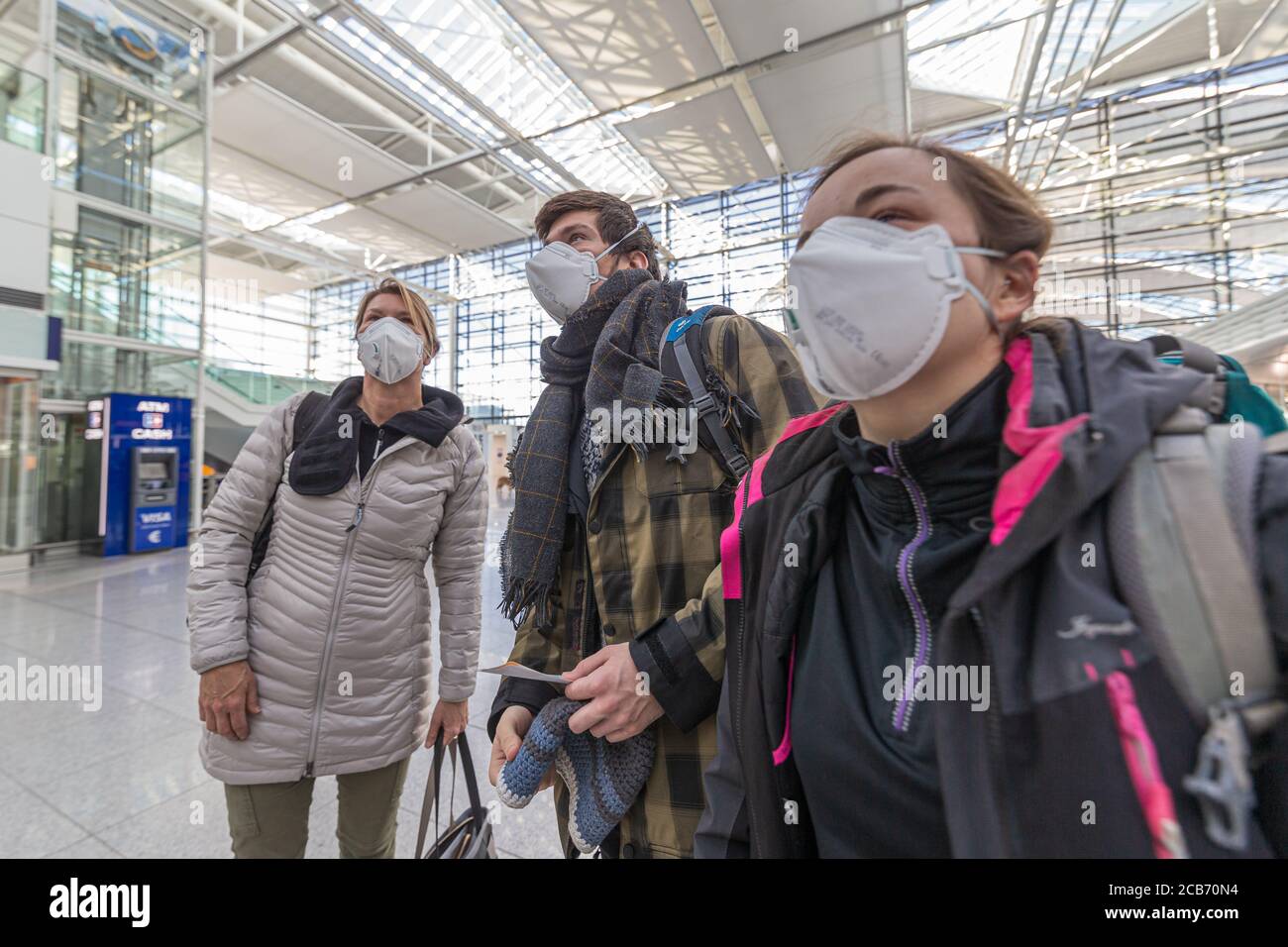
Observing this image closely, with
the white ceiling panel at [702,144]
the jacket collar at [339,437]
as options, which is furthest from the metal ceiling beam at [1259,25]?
the jacket collar at [339,437]

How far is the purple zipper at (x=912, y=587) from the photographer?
2.44ft

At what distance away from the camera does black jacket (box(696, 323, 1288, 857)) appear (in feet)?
1.87

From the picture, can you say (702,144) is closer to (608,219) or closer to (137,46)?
(137,46)

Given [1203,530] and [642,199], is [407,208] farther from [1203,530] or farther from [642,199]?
[1203,530]

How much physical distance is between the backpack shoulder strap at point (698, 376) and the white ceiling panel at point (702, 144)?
37.8ft

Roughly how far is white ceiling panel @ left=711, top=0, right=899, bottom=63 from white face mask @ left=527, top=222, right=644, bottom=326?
8981 millimetres

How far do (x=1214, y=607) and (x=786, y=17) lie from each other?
10.5 meters

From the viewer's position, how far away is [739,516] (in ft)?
3.17

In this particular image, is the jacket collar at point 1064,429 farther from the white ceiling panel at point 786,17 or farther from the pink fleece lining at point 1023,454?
the white ceiling panel at point 786,17

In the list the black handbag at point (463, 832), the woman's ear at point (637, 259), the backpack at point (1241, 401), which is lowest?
the black handbag at point (463, 832)

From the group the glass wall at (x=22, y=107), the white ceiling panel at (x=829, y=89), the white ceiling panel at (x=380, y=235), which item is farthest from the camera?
the white ceiling panel at (x=380, y=235)
